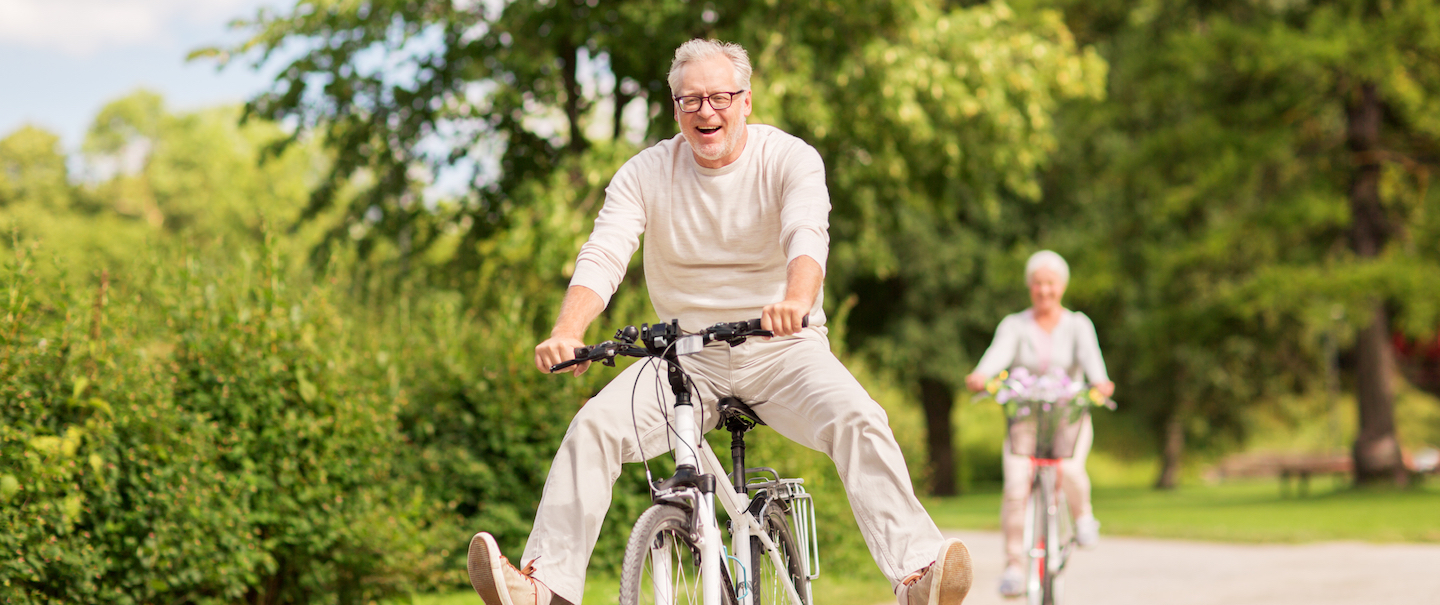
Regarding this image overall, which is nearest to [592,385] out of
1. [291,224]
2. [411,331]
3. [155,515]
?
[411,331]

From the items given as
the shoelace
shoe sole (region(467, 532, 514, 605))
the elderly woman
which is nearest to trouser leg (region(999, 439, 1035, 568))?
the elderly woman

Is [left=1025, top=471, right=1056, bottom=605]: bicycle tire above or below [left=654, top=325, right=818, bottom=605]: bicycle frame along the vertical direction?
below

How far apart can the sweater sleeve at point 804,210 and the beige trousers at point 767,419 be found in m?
0.32

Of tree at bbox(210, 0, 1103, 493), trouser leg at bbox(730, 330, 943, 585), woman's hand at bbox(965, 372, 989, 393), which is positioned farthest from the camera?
tree at bbox(210, 0, 1103, 493)

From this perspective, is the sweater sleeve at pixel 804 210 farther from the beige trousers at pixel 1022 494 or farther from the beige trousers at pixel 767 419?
the beige trousers at pixel 1022 494

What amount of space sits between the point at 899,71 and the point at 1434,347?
122 feet

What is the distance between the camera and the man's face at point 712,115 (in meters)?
3.53

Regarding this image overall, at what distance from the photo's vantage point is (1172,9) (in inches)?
903

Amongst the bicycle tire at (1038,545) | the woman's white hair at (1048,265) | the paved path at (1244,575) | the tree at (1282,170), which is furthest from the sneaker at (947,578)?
the tree at (1282,170)

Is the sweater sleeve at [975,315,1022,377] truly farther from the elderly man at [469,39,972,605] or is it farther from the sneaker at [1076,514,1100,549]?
the elderly man at [469,39,972,605]

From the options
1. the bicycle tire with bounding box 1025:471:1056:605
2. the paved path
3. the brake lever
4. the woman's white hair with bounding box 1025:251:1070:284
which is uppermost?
the woman's white hair with bounding box 1025:251:1070:284

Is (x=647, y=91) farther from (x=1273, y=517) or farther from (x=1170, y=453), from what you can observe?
(x=1170, y=453)

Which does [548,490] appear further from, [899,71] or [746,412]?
[899,71]

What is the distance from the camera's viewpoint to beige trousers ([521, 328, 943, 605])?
10.7 ft
